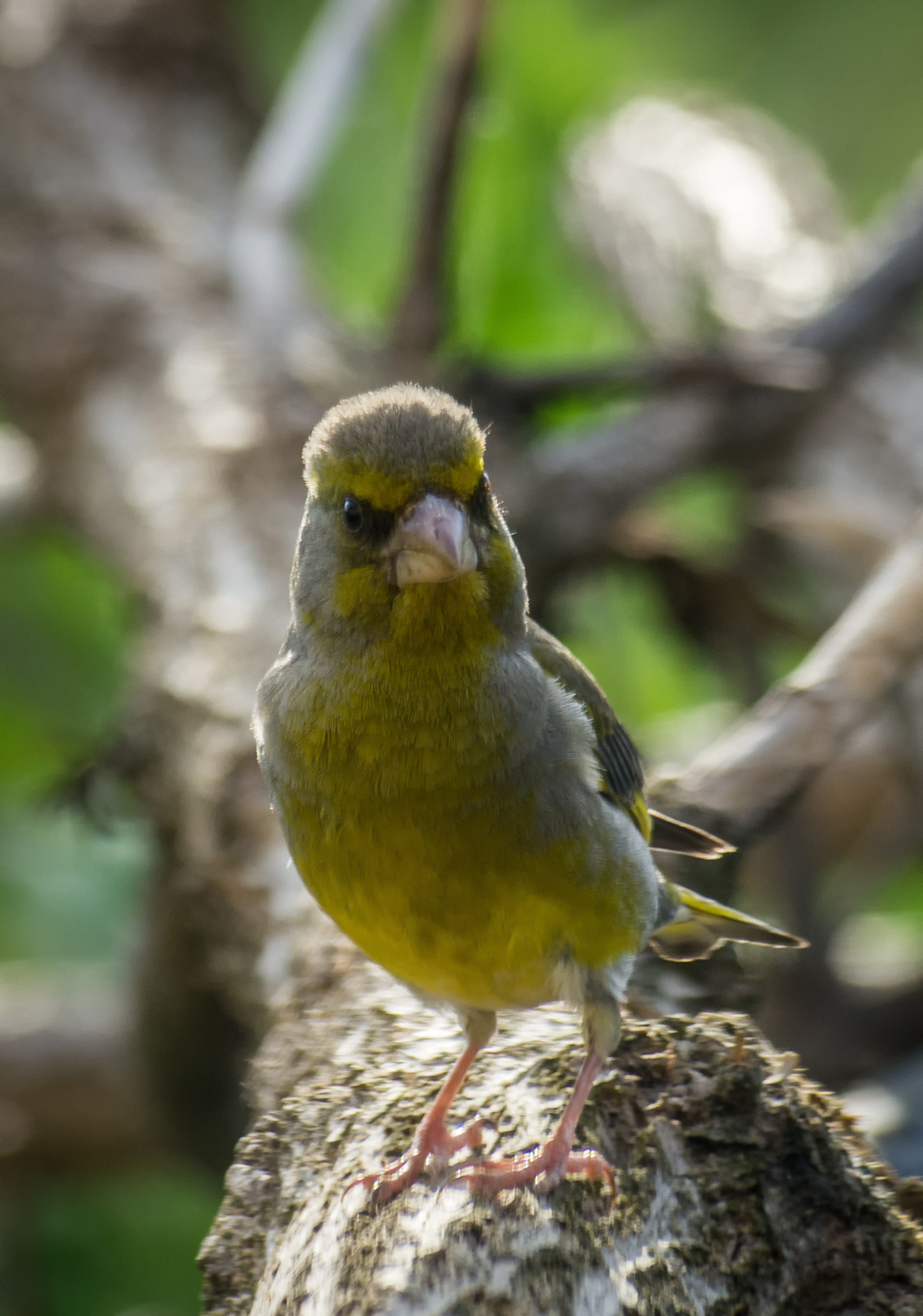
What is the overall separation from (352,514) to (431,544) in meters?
0.20

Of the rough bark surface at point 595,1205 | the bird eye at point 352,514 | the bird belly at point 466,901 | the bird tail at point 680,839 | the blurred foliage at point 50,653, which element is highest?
the blurred foliage at point 50,653

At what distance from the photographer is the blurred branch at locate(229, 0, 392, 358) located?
15.8 ft

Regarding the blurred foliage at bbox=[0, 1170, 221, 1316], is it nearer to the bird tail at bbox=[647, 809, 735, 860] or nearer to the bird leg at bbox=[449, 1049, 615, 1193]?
the bird tail at bbox=[647, 809, 735, 860]

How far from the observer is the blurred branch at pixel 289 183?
4816 mm

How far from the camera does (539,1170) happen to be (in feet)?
6.61

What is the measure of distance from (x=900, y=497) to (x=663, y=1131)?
2973 mm

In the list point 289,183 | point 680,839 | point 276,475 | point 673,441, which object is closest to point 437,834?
point 680,839

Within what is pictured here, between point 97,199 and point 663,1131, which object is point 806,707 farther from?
point 97,199

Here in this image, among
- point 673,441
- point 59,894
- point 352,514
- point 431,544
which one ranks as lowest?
point 431,544

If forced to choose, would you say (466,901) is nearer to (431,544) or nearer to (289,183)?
(431,544)

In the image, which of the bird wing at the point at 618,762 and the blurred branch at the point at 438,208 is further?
the blurred branch at the point at 438,208

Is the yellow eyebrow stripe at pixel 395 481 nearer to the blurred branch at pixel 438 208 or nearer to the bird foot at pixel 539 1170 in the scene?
the bird foot at pixel 539 1170

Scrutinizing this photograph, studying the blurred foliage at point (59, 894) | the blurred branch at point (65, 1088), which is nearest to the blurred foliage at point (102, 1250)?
the blurred branch at point (65, 1088)

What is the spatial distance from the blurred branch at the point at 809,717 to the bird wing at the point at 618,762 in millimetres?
262
